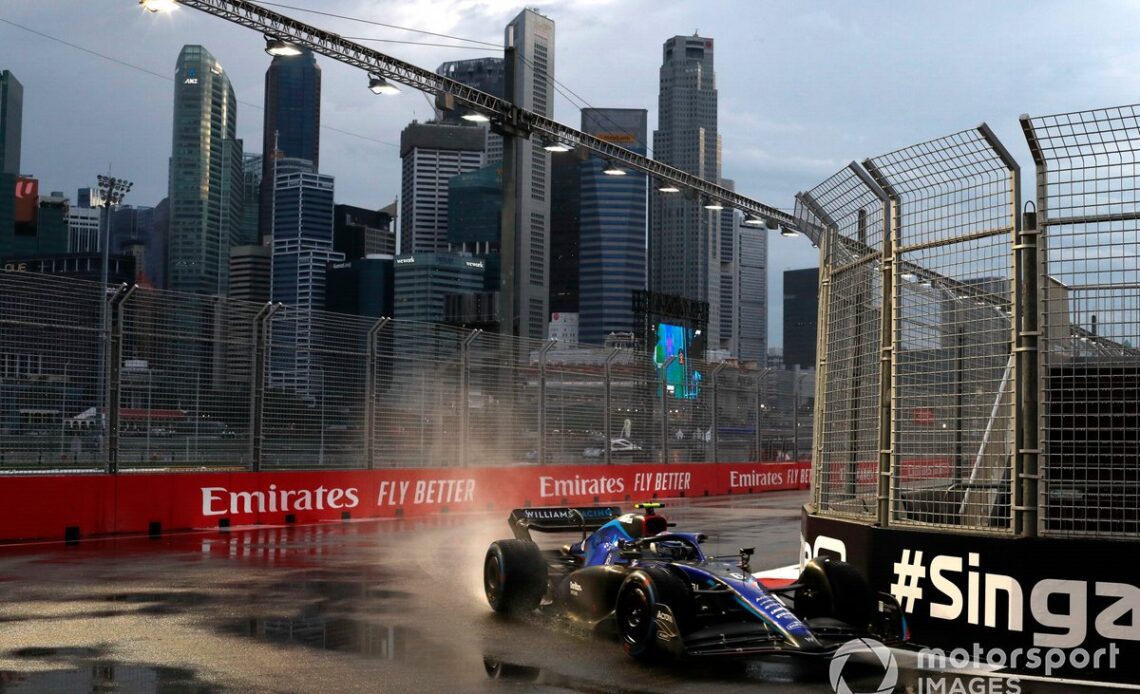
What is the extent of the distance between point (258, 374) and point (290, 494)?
2.07 m

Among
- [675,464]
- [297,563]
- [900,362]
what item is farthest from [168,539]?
[675,464]

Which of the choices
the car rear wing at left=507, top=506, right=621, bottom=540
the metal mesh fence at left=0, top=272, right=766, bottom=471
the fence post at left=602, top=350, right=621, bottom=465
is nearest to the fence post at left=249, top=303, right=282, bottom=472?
the metal mesh fence at left=0, top=272, right=766, bottom=471

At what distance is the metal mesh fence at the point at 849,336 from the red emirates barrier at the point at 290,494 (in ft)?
34.6

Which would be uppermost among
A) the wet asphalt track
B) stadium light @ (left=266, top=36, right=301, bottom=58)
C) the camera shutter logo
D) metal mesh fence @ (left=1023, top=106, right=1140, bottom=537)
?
stadium light @ (left=266, top=36, right=301, bottom=58)

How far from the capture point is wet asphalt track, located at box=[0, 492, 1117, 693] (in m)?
7.56

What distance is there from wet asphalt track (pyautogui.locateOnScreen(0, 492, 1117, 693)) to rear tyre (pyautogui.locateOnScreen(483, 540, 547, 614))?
0.64 feet

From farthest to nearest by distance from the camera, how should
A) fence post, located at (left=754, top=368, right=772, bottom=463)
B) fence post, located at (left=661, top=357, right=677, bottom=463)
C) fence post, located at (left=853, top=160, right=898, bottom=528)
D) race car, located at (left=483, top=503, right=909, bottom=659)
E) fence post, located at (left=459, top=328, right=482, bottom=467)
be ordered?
fence post, located at (left=754, top=368, right=772, bottom=463), fence post, located at (left=661, top=357, right=677, bottom=463), fence post, located at (left=459, top=328, right=482, bottom=467), fence post, located at (left=853, top=160, right=898, bottom=528), race car, located at (left=483, top=503, right=909, bottom=659)

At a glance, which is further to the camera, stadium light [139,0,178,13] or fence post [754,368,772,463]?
fence post [754,368,772,463]

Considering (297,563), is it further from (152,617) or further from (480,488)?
(480,488)

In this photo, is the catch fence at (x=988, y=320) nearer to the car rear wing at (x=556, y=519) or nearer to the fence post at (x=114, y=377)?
the car rear wing at (x=556, y=519)

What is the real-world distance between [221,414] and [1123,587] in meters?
14.1

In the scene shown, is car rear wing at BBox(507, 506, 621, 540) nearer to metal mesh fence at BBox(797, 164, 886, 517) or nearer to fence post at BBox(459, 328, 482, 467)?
metal mesh fence at BBox(797, 164, 886, 517)

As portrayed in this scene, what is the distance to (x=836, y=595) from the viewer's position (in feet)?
28.5

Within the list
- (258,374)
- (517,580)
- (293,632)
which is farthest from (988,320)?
(258,374)
